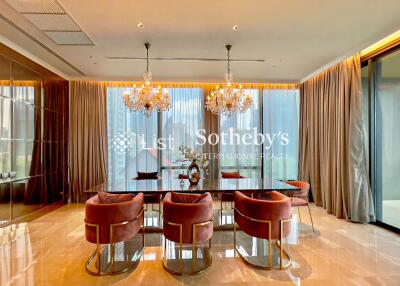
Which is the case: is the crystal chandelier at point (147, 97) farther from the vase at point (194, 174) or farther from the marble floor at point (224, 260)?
the marble floor at point (224, 260)

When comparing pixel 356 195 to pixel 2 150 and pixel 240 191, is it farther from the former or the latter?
pixel 2 150

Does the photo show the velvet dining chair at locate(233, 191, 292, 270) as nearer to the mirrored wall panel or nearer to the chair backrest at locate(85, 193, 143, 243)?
the chair backrest at locate(85, 193, 143, 243)

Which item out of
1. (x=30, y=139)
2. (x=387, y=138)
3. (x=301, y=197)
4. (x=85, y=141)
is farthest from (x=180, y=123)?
(x=387, y=138)

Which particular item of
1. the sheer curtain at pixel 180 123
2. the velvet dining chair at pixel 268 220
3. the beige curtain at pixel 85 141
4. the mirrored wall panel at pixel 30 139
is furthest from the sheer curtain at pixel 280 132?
the mirrored wall panel at pixel 30 139

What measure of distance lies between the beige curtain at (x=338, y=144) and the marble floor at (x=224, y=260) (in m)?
0.55

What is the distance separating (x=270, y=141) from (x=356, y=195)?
239 centimetres

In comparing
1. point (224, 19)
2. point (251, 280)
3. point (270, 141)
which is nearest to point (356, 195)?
point (270, 141)

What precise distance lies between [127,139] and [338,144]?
4678 mm

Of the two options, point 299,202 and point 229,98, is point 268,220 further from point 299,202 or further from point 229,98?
point 229,98

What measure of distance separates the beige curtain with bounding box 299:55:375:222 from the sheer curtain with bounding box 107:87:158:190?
380cm

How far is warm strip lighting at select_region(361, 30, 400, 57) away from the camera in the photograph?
11.7 ft

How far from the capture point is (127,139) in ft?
19.0

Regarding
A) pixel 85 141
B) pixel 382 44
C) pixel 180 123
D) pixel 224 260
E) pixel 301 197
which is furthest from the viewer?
pixel 180 123

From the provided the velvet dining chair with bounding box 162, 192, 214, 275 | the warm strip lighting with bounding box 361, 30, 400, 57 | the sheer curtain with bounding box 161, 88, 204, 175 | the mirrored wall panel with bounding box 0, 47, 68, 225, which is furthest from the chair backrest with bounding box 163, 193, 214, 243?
the warm strip lighting with bounding box 361, 30, 400, 57
